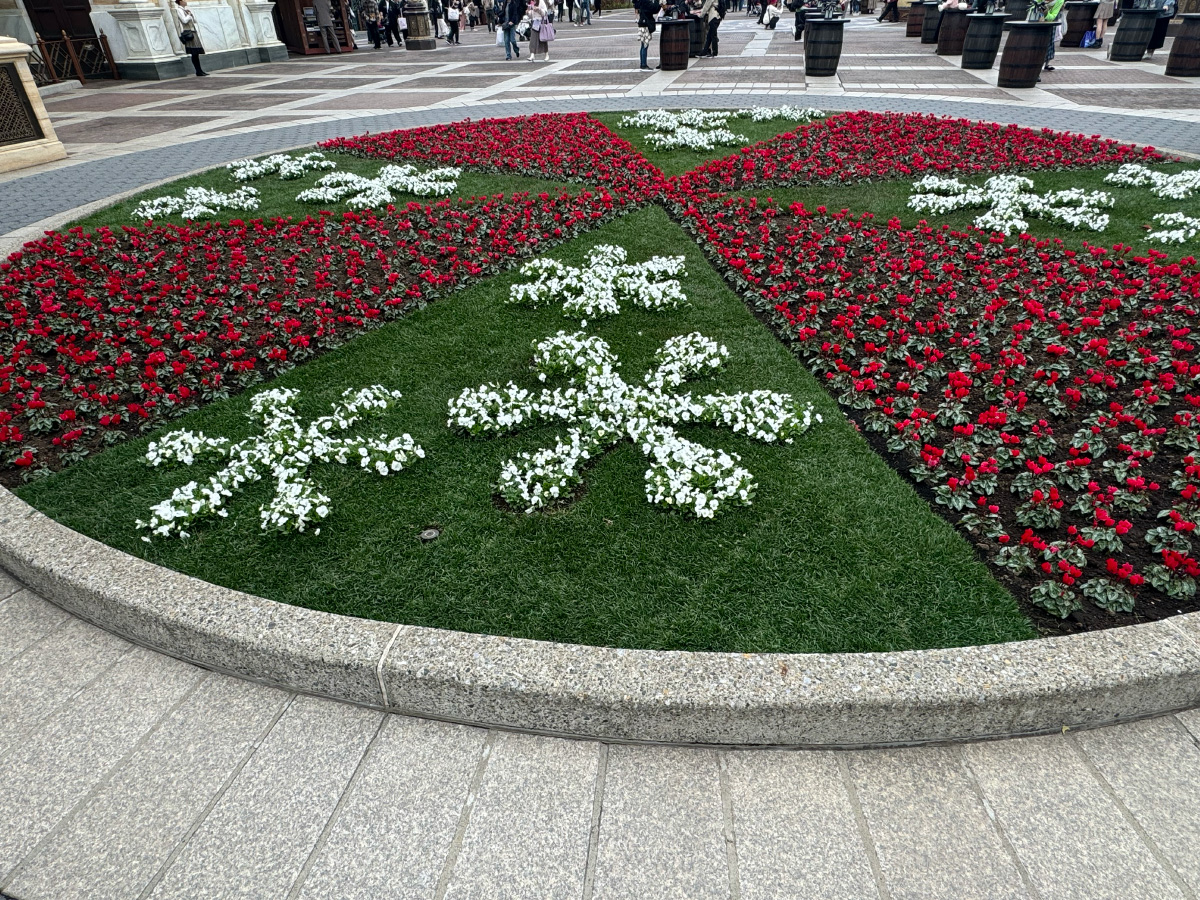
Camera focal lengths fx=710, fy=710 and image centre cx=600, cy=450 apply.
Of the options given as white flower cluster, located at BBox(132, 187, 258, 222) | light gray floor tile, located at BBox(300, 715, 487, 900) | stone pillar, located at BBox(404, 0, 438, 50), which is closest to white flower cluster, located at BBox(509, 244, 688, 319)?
light gray floor tile, located at BBox(300, 715, 487, 900)

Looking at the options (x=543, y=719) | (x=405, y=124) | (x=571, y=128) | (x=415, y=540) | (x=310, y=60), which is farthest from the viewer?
(x=310, y=60)

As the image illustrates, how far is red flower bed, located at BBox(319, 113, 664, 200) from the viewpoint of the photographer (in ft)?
33.5

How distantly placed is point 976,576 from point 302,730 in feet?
10.4

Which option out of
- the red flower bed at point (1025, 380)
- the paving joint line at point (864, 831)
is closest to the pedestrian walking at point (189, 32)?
the red flower bed at point (1025, 380)

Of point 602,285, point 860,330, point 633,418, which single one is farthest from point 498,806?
point 602,285

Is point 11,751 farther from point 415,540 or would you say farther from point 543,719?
point 543,719

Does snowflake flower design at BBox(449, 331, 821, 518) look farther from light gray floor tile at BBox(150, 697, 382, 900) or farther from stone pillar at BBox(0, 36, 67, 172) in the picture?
stone pillar at BBox(0, 36, 67, 172)

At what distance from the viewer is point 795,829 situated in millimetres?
2553

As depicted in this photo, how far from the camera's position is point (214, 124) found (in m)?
15.2

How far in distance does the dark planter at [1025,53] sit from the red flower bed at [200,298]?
12.0 metres

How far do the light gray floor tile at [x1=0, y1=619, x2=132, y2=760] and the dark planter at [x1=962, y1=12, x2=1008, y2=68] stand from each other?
21872 mm

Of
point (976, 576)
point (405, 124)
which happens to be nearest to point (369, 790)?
point (976, 576)

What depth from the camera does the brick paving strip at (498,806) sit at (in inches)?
94.9

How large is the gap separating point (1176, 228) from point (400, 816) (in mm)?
9124
